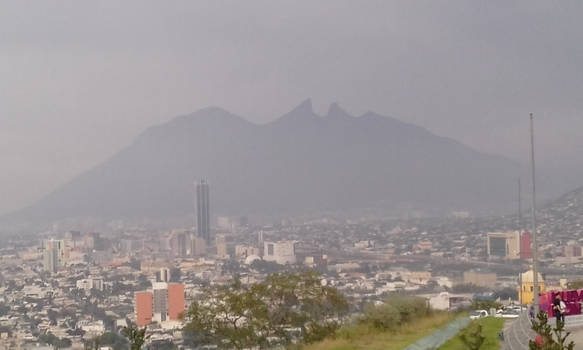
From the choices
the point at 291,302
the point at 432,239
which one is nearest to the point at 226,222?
the point at 432,239

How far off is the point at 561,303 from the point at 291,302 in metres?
7.27

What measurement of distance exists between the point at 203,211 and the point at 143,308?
48870mm

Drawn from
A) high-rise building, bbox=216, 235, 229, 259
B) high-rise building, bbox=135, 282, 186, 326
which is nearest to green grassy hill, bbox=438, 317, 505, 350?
high-rise building, bbox=135, 282, 186, 326

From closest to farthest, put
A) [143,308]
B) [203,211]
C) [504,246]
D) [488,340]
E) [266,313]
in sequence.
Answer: [488,340], [266,313], [143,308], [504,246], [203,211]

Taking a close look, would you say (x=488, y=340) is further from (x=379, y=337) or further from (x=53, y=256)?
(x=53, y=256)

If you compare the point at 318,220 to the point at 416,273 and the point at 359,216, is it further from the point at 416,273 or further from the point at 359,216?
the point at 416,273

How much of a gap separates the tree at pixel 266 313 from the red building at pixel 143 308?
824 centimetres

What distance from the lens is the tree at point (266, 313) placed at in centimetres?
1800

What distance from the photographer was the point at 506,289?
37.6m

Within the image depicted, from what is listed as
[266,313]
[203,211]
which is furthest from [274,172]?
[266,313]

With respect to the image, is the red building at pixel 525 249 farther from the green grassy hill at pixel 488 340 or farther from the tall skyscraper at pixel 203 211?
the green grassy hill at pixel 488 340

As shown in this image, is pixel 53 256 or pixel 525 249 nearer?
pixel 525 249

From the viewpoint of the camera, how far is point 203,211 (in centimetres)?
7750

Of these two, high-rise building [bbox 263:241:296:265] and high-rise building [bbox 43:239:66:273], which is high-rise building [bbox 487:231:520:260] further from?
high-rise building [bbox 43:239:66:273]
